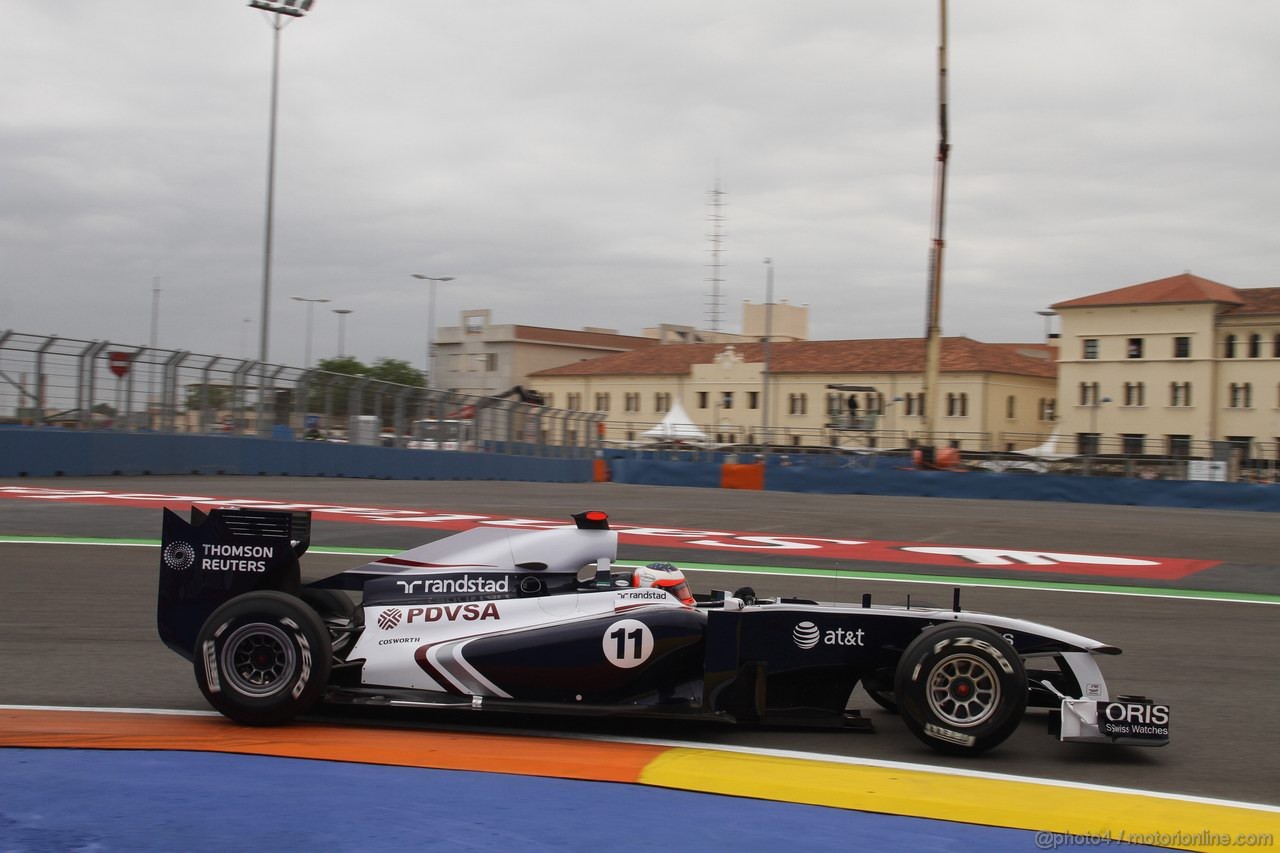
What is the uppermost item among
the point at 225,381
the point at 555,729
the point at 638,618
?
the point at 225,381

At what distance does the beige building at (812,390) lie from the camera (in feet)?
213

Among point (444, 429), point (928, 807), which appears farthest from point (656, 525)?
point (444, 429)

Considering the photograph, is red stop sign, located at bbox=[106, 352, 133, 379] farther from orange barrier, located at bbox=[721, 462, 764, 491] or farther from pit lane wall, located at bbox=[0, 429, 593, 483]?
orange barrier, located at bbox=[721, 462, 764, 491]

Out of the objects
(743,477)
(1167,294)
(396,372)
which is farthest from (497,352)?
(743,477)

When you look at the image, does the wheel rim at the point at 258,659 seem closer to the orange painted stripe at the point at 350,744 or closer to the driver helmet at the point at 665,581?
the orange painted stripe at the point at 350,744

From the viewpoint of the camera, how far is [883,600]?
9711 mm

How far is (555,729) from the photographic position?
521cm

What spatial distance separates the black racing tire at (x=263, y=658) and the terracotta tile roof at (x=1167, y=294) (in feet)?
214

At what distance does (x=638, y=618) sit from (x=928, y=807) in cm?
138

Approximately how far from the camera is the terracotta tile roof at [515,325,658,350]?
89.2 meters

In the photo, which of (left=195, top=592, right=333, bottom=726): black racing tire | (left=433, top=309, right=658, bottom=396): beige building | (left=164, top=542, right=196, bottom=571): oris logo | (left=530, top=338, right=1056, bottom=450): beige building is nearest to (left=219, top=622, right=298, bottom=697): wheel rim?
(left=195, top=592, right=333, bottom=726): black racing tire

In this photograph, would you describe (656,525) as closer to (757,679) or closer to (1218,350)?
(757,679)

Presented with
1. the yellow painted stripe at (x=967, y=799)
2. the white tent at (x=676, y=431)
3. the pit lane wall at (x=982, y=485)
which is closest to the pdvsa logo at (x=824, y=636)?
the yellow painted stripe at (x=967, y=799)

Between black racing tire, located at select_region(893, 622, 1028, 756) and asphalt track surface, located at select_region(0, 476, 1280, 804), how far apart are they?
0.47 feet
